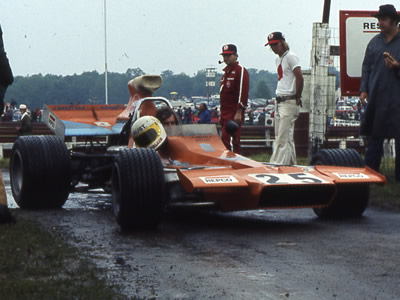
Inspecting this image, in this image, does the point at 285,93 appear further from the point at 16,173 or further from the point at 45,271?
the point at 45,271

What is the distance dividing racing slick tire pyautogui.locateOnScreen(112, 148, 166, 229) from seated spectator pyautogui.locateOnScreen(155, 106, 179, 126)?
195cm

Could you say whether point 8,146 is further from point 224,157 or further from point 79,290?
point 79,290

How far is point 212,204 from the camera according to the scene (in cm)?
723

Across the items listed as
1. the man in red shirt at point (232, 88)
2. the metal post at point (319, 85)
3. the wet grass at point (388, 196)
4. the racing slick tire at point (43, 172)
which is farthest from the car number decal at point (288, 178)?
the metal post at point (319, 85)

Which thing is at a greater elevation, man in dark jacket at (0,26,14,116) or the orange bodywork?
man in dark jacket at (0,26,14,116)

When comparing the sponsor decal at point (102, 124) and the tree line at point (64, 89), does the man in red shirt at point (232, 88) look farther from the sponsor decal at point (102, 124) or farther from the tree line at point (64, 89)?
the tree line at point (64, 89)

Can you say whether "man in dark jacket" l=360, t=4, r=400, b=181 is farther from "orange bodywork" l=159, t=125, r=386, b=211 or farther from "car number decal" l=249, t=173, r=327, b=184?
"car number decal" l=249, t=173, r=327, b=184

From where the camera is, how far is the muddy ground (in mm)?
4809

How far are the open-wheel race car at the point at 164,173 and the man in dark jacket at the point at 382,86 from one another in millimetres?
1950

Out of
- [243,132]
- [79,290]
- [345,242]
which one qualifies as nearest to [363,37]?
[345,242]

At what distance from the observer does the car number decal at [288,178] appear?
7028mm

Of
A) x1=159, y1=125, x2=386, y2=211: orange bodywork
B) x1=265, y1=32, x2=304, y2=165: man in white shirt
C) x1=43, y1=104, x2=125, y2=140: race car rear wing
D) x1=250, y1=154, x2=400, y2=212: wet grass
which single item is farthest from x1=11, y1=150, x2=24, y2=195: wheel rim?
x1=265, y1=32, x2=304, y2=165: man in white shirt

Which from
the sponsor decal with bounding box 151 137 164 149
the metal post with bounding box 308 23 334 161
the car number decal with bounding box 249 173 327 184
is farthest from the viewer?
the metal post with bounding box 308 23 334 161

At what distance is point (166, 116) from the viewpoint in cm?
899
